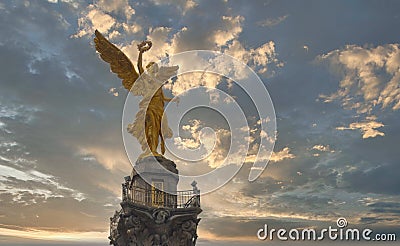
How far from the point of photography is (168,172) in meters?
38.2

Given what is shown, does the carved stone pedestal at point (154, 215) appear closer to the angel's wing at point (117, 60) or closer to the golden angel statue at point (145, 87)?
the golden angel statue at point (145, 87)

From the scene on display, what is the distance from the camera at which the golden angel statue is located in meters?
40.1

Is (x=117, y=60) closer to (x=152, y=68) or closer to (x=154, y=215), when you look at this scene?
(x=152, y=68)

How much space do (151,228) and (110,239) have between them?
5.00 meters

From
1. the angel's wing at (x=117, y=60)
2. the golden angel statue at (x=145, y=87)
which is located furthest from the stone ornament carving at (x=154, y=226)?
the angel's wing at (x=117, y=60)

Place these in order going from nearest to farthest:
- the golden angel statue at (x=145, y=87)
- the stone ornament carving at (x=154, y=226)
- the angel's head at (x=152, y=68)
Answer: the stone ornament carving at (x=154, y=226) → the golden angel statue at (x=145, y=87) → the angel's head at (x=152, y=68)

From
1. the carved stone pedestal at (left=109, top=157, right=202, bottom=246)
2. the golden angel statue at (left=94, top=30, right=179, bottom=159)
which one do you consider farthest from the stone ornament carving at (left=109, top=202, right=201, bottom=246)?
the golden angel statue at (left=94, top=30, right=179, bottom=159)

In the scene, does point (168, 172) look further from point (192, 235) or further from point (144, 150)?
point (192, 235)

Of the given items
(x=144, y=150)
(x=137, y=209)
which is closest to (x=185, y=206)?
(x=137, y=209)

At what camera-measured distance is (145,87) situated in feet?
134

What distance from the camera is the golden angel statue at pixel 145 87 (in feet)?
131

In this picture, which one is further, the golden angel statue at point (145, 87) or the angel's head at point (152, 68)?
the angel's head at point (152, 68)

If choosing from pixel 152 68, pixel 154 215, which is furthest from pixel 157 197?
pixel 152 68

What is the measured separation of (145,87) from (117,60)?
347 cm
